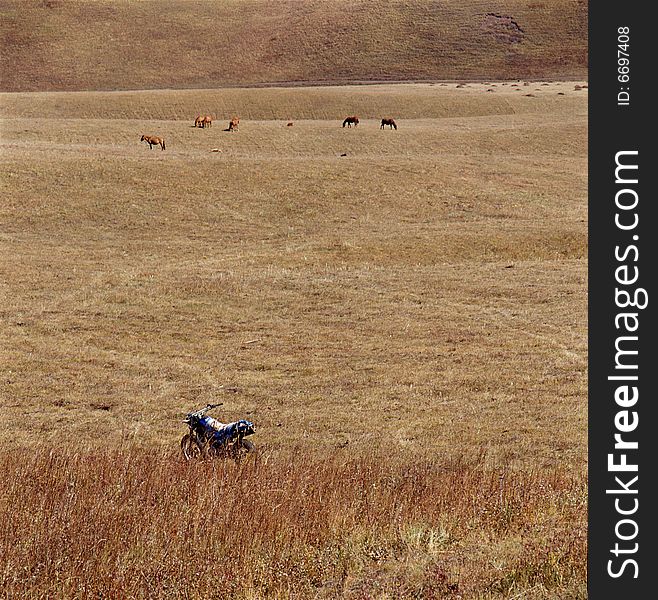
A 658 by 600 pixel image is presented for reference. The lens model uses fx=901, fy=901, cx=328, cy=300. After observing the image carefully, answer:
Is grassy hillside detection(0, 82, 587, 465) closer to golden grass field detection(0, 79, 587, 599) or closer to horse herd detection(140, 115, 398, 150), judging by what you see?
golden grass field detection(0, 79, 587, 599)

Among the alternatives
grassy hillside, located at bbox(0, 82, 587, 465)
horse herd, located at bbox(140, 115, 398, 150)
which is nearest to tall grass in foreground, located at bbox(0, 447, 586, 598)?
grassy hillside, located at bbox(0, 82, 587, 465)

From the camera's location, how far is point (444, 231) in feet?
139

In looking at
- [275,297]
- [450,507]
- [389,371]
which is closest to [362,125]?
[275,297]

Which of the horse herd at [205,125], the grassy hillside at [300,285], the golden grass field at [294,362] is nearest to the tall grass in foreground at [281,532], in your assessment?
the golden grass field at [294,362]

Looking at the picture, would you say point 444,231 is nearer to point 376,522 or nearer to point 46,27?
point 376,522

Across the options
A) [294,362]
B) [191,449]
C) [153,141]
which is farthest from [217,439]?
[153,141]

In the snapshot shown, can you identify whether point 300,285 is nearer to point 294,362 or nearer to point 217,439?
point 294,362

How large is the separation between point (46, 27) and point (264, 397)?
6520 inches

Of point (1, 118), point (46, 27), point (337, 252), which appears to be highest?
point (46, 27)

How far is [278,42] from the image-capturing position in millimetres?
171750

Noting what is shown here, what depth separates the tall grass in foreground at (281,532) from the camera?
24.9ft

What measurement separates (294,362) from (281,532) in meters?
14.3

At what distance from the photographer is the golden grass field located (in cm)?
838

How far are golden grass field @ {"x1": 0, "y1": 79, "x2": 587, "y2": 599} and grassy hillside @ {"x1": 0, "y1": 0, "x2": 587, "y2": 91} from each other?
292 ft
